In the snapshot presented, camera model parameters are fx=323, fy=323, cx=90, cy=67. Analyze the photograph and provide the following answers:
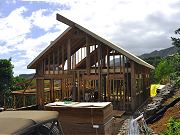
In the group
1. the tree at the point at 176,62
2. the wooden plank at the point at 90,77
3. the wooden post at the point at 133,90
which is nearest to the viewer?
the tree at the point at 176,62

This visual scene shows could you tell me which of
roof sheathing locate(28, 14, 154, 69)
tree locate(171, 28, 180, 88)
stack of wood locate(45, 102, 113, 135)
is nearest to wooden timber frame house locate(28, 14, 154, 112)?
roof sheathing locate(28, 14, 154, 69)

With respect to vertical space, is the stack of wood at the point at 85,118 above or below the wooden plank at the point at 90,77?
below

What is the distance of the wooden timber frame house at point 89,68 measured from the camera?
2078 cm

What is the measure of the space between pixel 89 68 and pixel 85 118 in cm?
1035

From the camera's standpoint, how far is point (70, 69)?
74.2 ft

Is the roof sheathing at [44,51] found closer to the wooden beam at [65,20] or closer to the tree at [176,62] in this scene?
the wooden beam at [65,20]

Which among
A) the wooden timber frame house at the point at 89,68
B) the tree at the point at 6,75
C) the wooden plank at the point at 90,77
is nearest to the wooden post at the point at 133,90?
the wooden timber frame house at the point at 89,68

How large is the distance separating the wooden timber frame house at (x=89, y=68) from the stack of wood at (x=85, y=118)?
28.4 ft

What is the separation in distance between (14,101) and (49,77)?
3.42 metres

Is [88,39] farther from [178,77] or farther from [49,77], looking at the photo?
[178,77]

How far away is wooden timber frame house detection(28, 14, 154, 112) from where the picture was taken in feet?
68.2

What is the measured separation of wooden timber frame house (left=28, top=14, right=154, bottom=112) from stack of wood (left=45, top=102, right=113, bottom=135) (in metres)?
8.65

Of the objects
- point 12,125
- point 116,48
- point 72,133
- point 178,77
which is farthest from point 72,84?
point 12,125

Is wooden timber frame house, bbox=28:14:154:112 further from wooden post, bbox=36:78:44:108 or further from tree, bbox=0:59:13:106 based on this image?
tree, bbox=0:59:13:106
